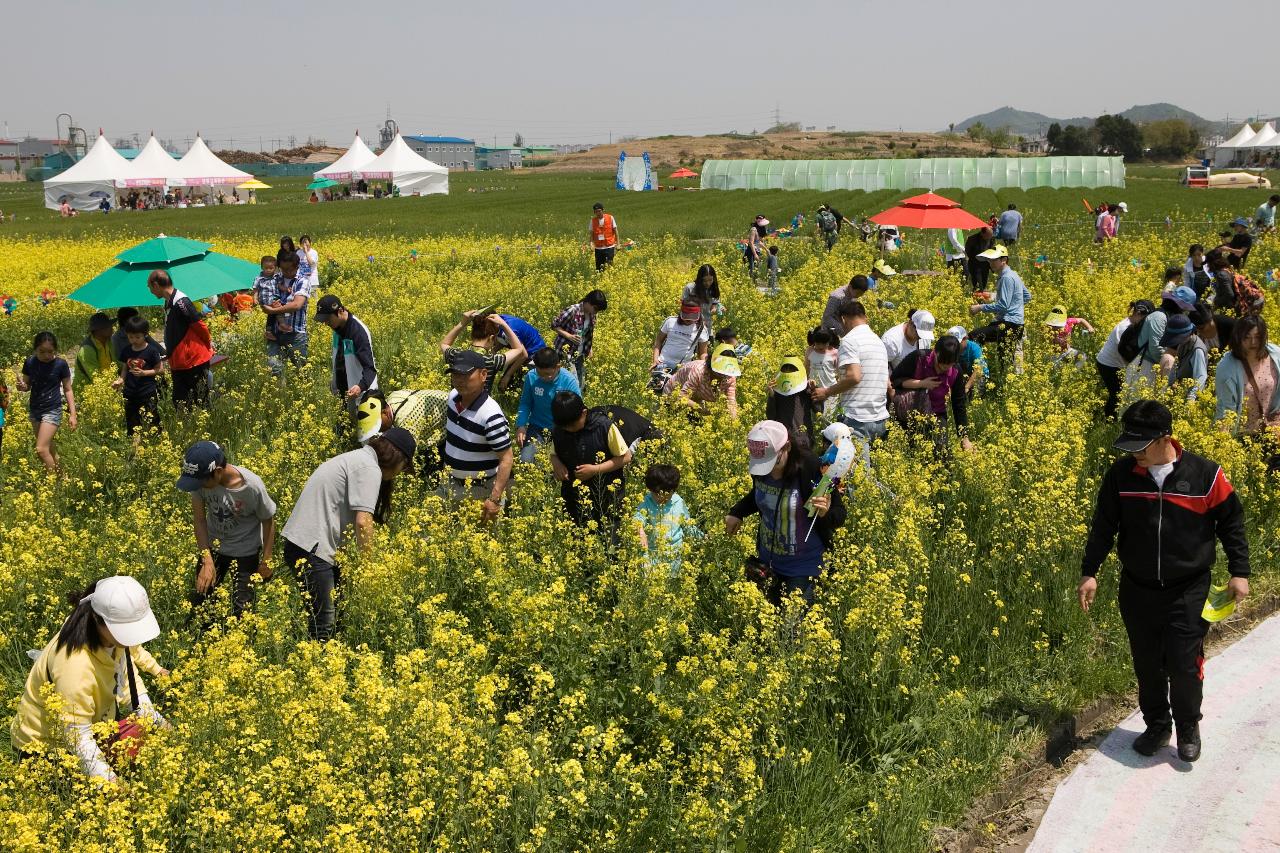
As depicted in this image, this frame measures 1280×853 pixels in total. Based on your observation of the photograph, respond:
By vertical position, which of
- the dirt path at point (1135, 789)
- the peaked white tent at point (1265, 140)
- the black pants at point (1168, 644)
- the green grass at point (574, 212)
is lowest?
the dirt path at point (1135, 789)

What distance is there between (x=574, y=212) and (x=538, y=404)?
1459 inches

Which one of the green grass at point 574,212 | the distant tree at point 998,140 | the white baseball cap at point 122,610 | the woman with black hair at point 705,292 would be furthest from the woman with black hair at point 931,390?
the distant tree at point 998,140

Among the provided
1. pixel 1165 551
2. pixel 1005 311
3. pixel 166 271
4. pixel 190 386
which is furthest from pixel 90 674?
pixel 1005 311

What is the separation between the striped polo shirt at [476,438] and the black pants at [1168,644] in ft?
13.7

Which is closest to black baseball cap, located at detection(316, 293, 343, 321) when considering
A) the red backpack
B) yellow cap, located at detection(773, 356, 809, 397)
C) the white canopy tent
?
yellow cap, located at detection(773, 356, 809, 397)

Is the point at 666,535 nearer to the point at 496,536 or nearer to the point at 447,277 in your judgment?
the point at 496,536

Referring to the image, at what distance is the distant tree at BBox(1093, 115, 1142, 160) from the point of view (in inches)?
5190

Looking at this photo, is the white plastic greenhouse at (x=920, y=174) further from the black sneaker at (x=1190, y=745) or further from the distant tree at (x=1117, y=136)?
the distant tree at (x=1117, y=136)

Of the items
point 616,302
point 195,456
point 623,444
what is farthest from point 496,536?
point 616,302

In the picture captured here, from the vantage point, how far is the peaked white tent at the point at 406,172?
62.4 metres

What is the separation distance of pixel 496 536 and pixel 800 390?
2.74m

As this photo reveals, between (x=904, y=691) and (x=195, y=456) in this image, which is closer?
(x=904, y=691)

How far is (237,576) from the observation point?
6594 millimetres

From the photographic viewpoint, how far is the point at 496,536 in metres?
7.25
